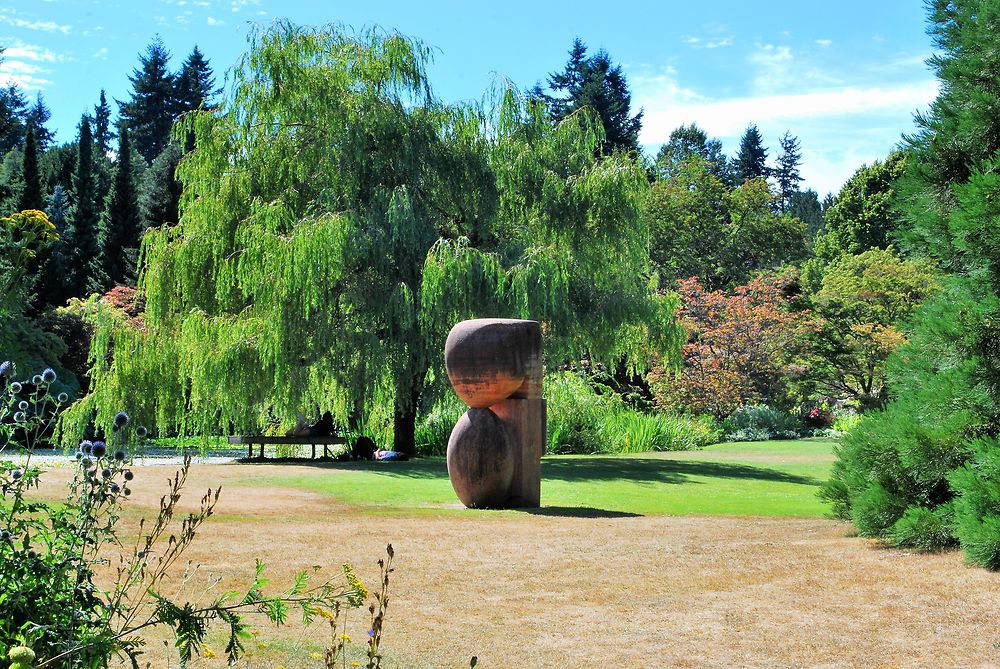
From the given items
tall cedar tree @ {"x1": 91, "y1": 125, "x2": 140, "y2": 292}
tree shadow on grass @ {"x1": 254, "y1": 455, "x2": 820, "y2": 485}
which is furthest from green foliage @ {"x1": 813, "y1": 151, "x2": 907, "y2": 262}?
tree shadow on grass @ {"x1": 254, "y1": 455, "x2": 820, "y2": 485}

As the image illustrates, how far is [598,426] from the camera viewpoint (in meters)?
23.5

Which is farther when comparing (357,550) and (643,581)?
(357,550)

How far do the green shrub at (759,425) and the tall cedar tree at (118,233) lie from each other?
2473cm

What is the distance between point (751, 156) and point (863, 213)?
26.2 meters

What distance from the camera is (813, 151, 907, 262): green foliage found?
4919 cm

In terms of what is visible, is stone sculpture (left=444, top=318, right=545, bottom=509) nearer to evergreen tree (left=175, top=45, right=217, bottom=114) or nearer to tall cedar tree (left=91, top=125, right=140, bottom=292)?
tall cedar tree (left=91, top=125, right=140, bottom=292)

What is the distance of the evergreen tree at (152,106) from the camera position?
64.9 m

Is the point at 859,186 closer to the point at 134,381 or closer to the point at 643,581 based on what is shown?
the point at 134,381

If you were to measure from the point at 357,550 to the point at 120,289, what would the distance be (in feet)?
98.5

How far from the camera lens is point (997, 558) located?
6.40 meters

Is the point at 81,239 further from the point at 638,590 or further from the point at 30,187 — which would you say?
the point at 638,590

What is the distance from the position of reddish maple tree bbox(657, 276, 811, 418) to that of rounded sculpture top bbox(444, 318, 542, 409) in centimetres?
1880

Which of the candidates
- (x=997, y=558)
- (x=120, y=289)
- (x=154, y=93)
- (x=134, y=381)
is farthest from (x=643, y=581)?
(x=154, y=93)

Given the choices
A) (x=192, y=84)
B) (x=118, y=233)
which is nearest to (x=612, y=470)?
(x=118, y=233)
